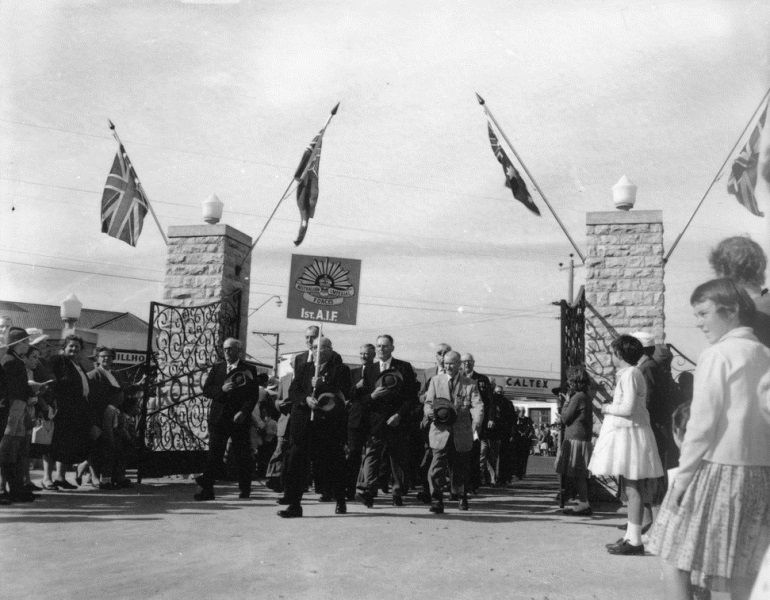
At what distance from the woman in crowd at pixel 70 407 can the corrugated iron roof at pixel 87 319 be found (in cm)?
3307

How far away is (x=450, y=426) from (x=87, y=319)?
40.0m

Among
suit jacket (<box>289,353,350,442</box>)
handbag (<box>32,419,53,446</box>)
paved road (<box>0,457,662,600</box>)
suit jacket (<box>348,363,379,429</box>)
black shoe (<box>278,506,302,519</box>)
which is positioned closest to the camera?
paved road (<box>0,457,662,600</box>)

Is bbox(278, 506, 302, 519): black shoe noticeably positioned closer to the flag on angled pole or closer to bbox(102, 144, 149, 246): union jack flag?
the flag on angled pole

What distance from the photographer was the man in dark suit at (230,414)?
8.61 metres

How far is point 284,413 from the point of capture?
360 inches

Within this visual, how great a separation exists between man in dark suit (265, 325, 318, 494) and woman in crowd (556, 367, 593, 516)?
292 cm

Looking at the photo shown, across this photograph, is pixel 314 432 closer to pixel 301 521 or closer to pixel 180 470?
pixel 301 521

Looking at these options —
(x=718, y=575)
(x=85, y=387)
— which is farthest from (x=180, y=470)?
(x=718, y=575)

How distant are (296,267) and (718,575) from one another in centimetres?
655

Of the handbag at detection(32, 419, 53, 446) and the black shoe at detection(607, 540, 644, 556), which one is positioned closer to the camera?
the black shoe at detection(607, 540, 644, 556)

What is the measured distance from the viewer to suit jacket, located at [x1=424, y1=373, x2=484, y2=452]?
27.4 ft

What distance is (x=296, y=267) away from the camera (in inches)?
354

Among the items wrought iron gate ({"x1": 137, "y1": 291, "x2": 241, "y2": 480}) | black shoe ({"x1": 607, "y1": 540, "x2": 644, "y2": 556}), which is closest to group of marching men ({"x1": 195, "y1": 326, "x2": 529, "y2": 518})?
wrought iron gate ({"x1": 137, "y1": 291, "x2": 241, "y2": 480})

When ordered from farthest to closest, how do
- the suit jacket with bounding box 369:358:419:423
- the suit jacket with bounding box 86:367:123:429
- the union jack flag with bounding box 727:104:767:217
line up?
the union jack flag with bounding box 727:104:767:217 < the suit jacket with bounding box 86:367:123:429 < the suit jacket with bounding box 369:358:419:423
